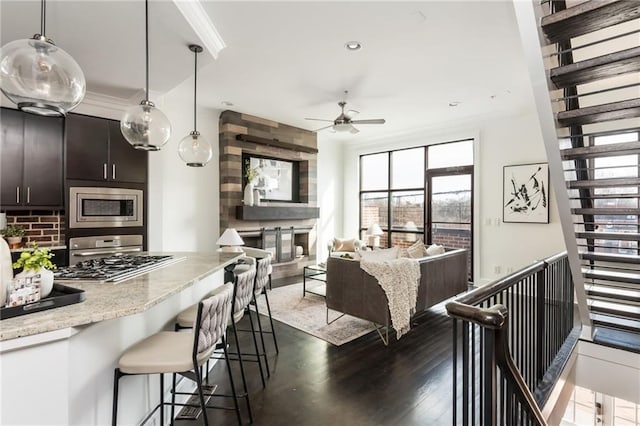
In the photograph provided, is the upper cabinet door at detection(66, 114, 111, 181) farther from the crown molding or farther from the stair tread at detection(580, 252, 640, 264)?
the stair tread at detection(580, 252, 640, 264)

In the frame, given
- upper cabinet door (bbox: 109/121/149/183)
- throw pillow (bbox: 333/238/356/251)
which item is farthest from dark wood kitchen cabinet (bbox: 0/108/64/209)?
throw pillow (bbox: 333/238/356/251)

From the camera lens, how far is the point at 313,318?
13.2 ft

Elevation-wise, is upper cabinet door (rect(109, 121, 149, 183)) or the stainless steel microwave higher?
upper cabinet door (rect(109, 121, 149, 183))

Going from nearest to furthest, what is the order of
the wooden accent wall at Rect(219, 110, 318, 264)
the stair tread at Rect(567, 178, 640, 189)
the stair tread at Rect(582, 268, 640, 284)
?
the stair tread at Rect(567, 178, 640, 189) → the stair tread at Rect(582, 268, 640, 284) → the wooden accent wall at Rect(219, 110, 318, 264)

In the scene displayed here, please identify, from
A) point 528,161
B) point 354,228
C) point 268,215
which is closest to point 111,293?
point 268,215

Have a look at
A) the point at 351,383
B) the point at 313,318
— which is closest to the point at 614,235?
the point at 351,383

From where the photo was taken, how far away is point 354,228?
7.90 m

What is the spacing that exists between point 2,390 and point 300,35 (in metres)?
3.13

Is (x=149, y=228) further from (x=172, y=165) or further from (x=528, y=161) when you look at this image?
(x=528, y=161)

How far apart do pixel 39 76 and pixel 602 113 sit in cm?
305

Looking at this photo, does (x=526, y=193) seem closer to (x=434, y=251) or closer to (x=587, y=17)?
(x=434, y=251)

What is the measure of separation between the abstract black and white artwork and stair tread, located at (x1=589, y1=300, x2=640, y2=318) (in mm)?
1898

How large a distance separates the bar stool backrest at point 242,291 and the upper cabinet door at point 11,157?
2.75m

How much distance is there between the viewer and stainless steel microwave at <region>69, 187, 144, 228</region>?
366 cm
